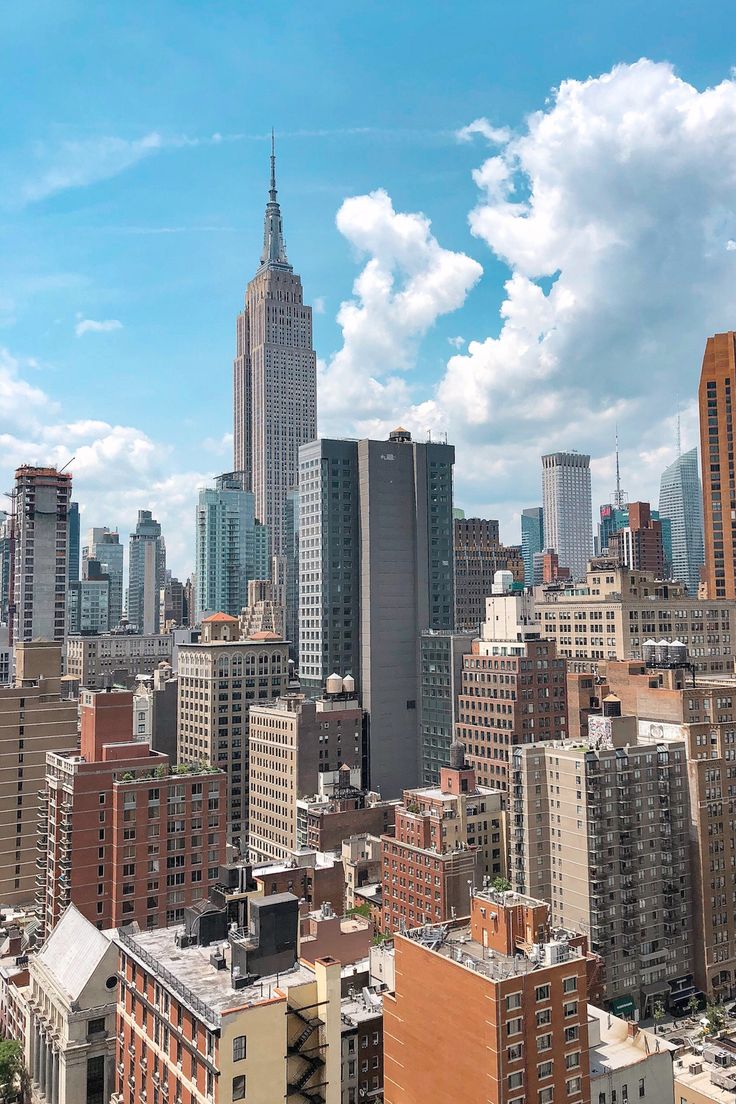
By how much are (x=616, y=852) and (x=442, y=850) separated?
83.8ft

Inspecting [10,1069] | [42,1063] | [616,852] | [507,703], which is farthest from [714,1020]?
[10,1069]

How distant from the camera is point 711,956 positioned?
12712 cm

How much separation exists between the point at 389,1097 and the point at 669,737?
260ft

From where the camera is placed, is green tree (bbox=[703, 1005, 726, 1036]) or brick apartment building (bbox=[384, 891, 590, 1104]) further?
green tree (bbox=[703, 1005, 726, 1036])

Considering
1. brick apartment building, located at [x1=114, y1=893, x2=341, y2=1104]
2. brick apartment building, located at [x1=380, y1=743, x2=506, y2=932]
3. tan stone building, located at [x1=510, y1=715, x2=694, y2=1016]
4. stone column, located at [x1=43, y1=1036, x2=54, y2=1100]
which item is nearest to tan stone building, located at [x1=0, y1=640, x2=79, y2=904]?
brick apartment building, located at [x1=380, y1=743, x2=506, y2=932]

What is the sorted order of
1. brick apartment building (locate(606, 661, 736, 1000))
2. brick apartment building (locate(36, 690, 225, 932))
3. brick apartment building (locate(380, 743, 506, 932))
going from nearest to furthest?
brick apartment building (locate(36, 690, 225, 932)) < brick apartment building (locate(606, 661, 736, 1000)) < brick apartment building (locate(380, 743, 506, 932))

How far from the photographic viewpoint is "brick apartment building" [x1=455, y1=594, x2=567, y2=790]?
165m

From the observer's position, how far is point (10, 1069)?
85000mm

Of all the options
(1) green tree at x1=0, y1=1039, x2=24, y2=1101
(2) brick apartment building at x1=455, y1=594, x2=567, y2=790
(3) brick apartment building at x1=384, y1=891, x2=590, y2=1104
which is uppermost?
(2) brick apartment building at x1=455, y1=594, x2=567, y2=790

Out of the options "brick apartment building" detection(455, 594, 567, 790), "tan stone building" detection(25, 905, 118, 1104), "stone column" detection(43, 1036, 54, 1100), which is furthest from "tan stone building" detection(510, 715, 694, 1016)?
"stone column" detection(43, 1036, 54, 1100)

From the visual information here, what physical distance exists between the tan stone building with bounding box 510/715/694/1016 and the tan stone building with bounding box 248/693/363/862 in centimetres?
5950

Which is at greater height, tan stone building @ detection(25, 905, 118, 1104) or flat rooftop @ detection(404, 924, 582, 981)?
flat rooftop @ detection(404, 924, 582, 981)

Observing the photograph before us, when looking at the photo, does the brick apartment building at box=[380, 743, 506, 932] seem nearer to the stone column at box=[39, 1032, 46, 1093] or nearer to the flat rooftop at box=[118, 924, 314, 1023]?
the stone column at box=[39, 1032, 46, 1093]

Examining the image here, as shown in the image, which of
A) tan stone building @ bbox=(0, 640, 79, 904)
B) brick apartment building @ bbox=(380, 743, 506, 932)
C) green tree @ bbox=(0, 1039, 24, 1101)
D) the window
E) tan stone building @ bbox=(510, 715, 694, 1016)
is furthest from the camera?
tan stone building @ bbox=(0, 640, 79, 904)
